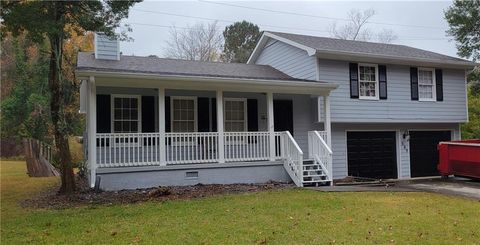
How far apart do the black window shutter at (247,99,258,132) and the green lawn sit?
13.9 feet

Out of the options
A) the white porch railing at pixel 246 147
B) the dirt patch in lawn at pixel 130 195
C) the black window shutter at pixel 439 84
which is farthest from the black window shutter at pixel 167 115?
the black window shutter at pixel 439 84

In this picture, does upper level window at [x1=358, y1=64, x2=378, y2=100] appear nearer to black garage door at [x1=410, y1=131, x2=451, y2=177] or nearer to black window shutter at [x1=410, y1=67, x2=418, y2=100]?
black window shutter at [x1=410, y1=67, x2=418, y2=100]

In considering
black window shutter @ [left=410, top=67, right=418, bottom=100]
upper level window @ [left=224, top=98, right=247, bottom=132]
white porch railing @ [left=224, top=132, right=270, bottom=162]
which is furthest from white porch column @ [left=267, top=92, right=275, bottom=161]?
black window shutter @ [left=410, top=67, right=418, bottom=100]

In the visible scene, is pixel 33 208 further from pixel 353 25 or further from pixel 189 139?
pixel 353 25

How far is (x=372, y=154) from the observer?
620 inches

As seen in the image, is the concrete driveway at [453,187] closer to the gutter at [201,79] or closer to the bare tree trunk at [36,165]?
the gutter at [201,79]

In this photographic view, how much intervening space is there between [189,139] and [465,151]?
9.24 meters

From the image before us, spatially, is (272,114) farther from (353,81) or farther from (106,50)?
(106,50)

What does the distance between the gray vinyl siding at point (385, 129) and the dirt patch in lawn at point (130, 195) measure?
3891 mm

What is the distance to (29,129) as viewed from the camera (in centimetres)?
2834

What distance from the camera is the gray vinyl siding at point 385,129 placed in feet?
48.7

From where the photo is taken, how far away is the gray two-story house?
11.4 meters

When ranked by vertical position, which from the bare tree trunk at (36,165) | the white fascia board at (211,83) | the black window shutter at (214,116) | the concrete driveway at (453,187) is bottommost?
the concrete driveway at (453,187)

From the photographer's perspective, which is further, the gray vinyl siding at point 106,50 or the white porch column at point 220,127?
the gray vinyl siding at point 106,50
